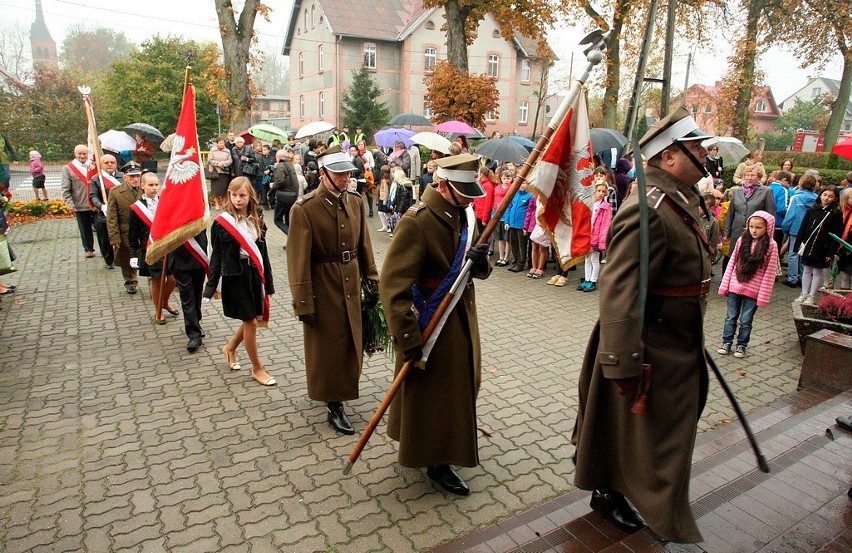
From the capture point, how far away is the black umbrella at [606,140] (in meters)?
12.2

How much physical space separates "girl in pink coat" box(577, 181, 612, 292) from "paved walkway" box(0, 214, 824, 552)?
1830 millimetres

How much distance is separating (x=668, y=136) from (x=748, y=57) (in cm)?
2578

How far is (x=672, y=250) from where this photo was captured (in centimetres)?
279

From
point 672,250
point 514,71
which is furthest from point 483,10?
point 514,71

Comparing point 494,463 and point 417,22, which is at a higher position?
point 417,22

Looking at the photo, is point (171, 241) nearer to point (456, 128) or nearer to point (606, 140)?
point (606, 140)

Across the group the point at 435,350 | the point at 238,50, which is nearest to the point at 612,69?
the point at 238,50

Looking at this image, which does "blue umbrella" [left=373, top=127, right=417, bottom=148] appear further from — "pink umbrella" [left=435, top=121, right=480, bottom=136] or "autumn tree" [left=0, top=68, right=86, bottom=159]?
"autumn tree" [left=0, top=68, right=86, bottom=159]

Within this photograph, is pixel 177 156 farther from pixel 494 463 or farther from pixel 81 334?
pixel 494 463

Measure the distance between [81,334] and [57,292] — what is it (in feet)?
8.07

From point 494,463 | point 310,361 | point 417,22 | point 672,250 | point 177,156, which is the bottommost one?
point 494,463

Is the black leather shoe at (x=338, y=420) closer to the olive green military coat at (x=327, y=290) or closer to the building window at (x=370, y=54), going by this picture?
the olive green military coat at (x=327, y=290)

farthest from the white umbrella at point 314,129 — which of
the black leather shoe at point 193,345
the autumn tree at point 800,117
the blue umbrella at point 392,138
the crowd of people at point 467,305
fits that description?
the autumn tree at point 800,117

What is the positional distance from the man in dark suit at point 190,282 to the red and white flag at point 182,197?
23 cm
